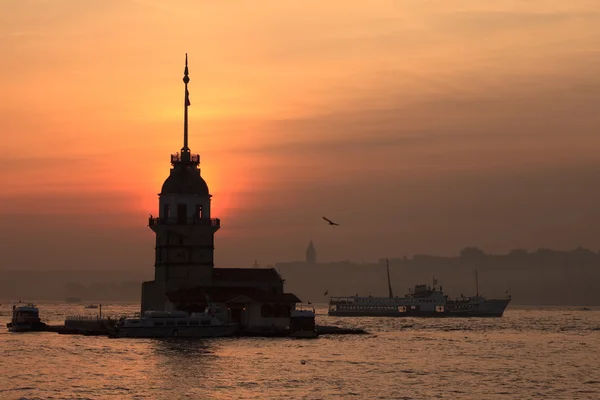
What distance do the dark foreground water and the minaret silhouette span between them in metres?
10.4

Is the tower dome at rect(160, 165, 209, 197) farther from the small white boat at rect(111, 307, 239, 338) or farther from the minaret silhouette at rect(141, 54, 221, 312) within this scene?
the small white boat at rect(111, 307, 239, 338)

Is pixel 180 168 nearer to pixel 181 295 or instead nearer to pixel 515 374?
pixel 181 295

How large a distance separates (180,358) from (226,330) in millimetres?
25127

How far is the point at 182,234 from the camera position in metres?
129

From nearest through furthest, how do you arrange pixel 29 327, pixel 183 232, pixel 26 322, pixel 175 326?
1. pixel 175 326
2. pixel 183 232
3. pixel 29 327
4. pixel 26 322

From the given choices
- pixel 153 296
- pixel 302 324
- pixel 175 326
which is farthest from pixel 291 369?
pixel 153 296

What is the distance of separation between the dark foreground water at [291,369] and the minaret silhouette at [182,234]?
10375mm

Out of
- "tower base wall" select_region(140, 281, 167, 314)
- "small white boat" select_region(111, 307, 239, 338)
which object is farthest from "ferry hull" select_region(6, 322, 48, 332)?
"small white boat" select_region(111, 307, 239, 338)

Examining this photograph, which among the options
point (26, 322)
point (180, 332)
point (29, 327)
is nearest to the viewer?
point (180, 332)

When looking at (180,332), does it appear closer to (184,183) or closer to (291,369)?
(184,183)

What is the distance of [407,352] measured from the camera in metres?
116

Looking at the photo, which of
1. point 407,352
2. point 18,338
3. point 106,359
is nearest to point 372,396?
point 106,359

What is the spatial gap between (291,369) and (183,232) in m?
41.3

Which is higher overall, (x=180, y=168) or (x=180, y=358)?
(x=180, y=168)
